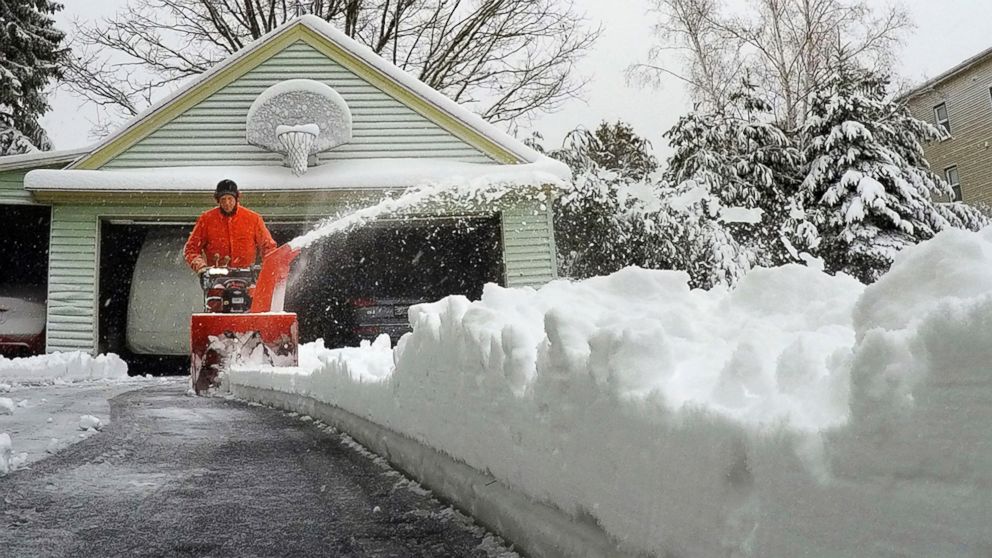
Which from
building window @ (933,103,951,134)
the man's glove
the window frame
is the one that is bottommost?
the man's glove

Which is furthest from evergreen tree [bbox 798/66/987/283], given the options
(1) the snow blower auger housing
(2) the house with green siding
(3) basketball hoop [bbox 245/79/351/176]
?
(1) the snow blower auger housing

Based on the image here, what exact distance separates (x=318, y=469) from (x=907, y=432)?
3.04 m

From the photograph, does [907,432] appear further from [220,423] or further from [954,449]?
[220,423]

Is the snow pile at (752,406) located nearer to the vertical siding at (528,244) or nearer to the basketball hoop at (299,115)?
the vertical siding at (528,244)

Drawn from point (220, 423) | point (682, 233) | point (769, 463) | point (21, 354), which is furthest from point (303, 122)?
point (769, 463)

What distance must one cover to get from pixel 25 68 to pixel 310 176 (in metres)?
18.0

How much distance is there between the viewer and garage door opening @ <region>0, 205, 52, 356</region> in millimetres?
12461

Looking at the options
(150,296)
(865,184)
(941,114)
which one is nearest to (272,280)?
(150,296)

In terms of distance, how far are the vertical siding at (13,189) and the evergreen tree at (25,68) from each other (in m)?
13.2

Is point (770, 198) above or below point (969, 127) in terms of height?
below

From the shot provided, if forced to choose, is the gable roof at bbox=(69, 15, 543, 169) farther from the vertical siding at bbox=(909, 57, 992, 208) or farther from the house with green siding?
the vertical siding at bbox=(909, 57, 992, 208)

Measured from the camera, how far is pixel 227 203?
7.82 metres

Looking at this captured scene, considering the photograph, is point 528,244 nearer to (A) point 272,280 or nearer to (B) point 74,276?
(A) point 272,280

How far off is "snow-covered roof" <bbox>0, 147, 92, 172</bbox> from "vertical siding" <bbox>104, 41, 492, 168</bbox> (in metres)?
1.02
